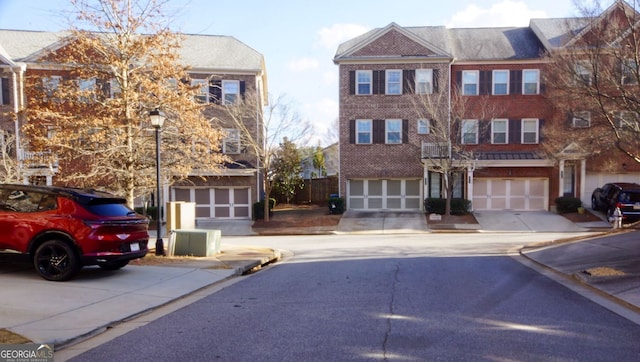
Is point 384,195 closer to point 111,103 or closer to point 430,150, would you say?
point 430,150

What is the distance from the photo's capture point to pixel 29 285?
328 inches

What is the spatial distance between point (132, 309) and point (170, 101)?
7560 millimetres

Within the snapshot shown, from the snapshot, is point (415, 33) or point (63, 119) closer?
point (63, 119)

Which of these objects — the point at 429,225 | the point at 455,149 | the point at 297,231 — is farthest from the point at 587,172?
the point at 297,231

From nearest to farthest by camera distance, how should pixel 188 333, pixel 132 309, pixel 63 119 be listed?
pixel 188 333
pixel 132 309
pixel 63 119

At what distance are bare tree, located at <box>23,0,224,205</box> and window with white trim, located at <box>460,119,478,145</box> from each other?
1857 centimetres

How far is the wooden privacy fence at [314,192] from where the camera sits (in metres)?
37.8

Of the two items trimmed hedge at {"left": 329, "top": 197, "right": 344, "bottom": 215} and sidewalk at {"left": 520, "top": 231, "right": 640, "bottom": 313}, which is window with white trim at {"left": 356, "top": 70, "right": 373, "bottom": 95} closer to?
trimmed hedge at {"left": 329, "top": 197, "right": 344, "bottom": 215}

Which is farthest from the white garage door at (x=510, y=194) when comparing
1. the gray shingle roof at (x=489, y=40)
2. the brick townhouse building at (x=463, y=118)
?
the gray shingle roof at (x=489, y=40)

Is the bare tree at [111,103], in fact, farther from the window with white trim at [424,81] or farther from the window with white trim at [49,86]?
the window with white trim at [424,81]

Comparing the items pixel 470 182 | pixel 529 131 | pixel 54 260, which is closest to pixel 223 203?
pixel 470 182

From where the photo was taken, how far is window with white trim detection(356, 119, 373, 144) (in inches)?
1165

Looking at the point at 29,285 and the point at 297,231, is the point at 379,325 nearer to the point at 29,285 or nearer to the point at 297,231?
the point at 29,285

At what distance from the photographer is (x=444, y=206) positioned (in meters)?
27.7
